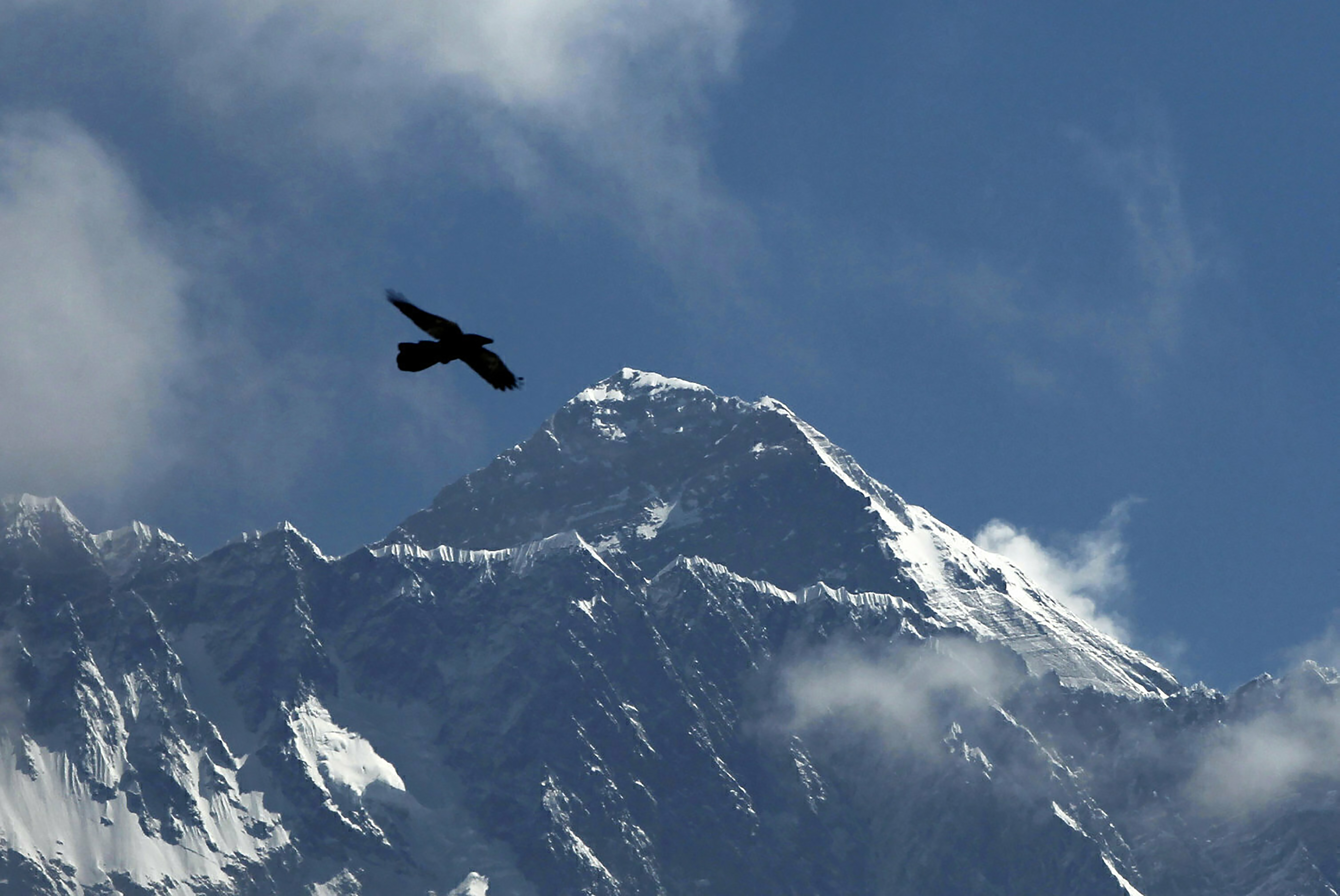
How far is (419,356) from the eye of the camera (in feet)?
160

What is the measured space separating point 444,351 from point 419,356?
0.57 metres

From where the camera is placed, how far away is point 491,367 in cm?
4919

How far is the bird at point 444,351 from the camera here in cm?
4866

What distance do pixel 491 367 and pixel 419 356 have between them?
1540 millimetres

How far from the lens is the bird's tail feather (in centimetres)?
4869

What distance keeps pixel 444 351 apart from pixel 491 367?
1.08 metres

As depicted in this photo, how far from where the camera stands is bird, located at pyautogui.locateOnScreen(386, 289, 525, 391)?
48.7m

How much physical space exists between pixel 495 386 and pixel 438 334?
1647 mm

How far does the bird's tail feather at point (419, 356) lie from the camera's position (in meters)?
48.7

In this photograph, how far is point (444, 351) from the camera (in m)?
48.8

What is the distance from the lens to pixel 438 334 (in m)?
48.9

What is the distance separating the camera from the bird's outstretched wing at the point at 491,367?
48.8 meters
